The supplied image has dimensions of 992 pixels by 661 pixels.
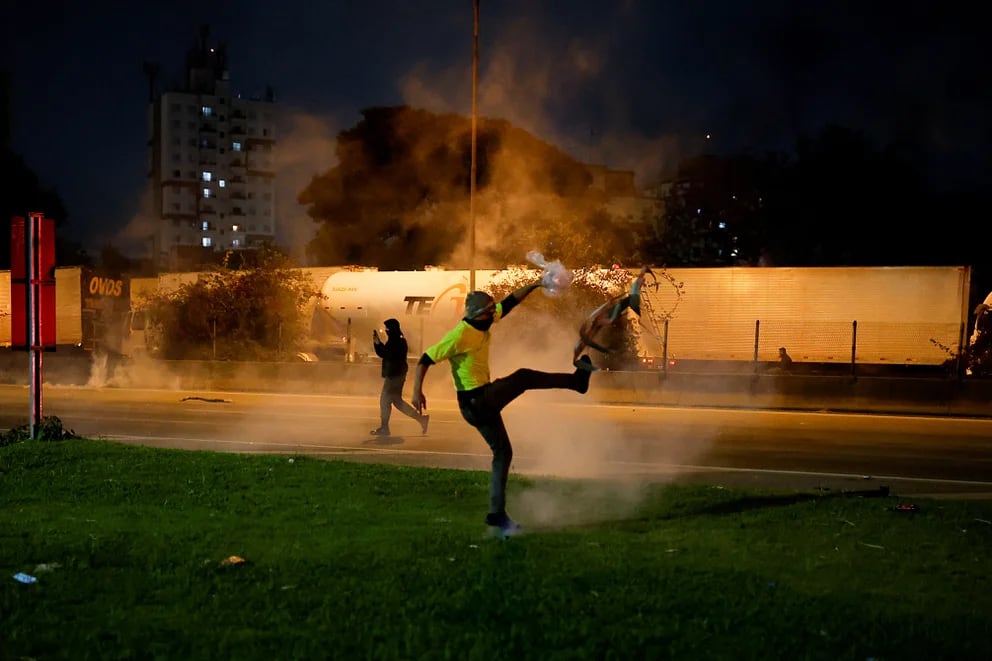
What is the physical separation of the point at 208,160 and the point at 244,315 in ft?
294

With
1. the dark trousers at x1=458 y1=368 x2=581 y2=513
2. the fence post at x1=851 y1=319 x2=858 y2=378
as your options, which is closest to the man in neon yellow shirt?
the dark trousers at x1=458 y1=368 x2=581 y2=513

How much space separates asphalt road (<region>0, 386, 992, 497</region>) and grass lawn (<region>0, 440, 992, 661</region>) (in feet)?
7.33

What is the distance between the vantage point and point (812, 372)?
2277 centimetres

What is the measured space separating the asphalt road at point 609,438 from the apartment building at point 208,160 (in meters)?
90.8

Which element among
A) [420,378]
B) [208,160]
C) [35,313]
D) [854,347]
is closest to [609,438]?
[420,378]

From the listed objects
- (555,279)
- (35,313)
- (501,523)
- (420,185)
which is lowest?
(501,523)

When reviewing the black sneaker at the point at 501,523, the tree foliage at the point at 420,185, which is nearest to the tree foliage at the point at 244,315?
the tree foliage at the point at 420,185

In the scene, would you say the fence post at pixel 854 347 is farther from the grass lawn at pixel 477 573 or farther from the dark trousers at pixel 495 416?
the dark trousers at pixel 495 416

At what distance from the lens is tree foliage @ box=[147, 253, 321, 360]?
2844 centimetres

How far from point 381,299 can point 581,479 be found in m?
19.1

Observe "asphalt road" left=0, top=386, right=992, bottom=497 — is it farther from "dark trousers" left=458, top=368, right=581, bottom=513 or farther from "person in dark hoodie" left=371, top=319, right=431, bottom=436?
"dark trousers" left=458, top=368, right=581, bottom=513

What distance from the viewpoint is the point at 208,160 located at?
112 metres

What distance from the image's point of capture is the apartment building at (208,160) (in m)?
109

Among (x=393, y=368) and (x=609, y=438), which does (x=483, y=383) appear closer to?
(x=393, y=368)
